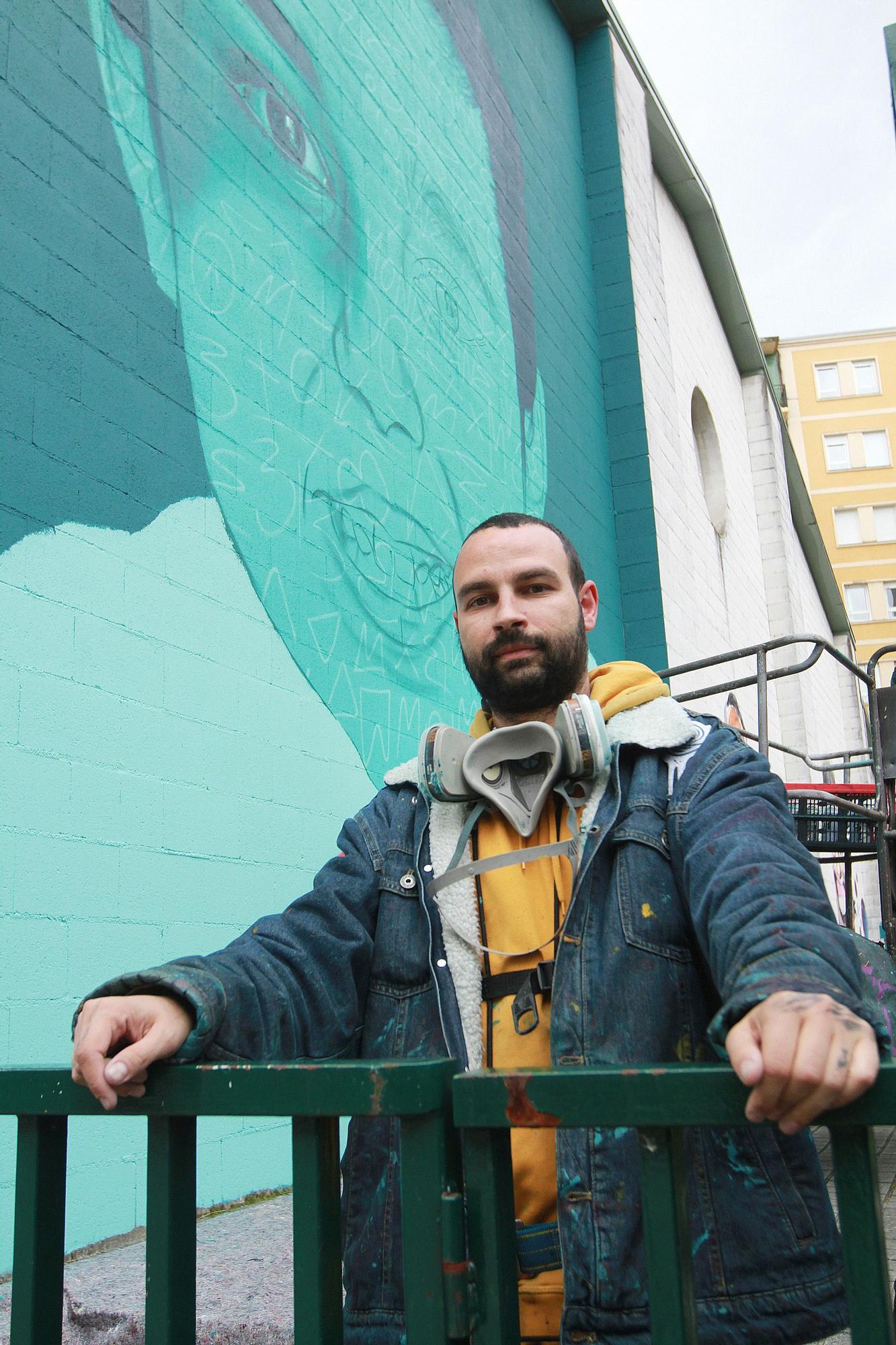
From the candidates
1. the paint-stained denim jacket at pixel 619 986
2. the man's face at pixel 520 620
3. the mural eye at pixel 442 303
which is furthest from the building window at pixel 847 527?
the paint-stained denim jacket at pixel 619 986

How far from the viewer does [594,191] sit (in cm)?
848

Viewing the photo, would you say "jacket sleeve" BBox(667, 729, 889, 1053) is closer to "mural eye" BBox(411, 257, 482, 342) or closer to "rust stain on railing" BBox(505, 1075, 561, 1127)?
"rust stain on railing" BBox(505, 1075, 561, 1127)

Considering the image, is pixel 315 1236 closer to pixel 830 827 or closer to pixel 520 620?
pixel 520 620

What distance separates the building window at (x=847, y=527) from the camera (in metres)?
35.5

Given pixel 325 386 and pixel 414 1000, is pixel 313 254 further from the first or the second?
pixel 414 1000

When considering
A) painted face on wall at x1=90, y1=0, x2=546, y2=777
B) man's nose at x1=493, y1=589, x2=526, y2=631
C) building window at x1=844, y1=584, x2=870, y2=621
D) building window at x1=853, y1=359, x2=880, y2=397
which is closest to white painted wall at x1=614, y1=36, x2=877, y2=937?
painted face on wall at x1=90, y1=0, x2=546, y2=777

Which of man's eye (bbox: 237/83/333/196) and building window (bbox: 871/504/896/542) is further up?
building window (bbox: 871/504/896/542)

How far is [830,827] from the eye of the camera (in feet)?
14.5

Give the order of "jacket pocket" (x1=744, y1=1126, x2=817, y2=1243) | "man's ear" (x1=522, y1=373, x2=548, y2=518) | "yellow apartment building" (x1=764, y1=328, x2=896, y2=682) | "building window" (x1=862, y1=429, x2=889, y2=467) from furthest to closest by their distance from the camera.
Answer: "building window" (x1=862, y1=429, x2=889, y2=467), "yellow apartment building" (x1=764, y1=328, x2=896, y2=682), "man's ear" (x1=522, y1=373, x2=548, y2=518), "jacket pocket" (x1=744, y1=1126, x2=817, y2=1243)

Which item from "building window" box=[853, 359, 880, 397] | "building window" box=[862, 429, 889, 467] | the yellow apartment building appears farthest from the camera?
"building window" box=[853, 359, 880, 397]

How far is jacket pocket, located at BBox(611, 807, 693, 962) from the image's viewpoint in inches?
60.6

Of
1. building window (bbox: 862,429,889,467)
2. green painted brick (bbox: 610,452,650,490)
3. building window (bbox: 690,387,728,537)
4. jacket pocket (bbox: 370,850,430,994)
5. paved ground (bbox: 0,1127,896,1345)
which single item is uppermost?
building window (bbox: 862,429,889,467)

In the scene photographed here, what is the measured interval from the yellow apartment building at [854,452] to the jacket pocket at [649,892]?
35085mm

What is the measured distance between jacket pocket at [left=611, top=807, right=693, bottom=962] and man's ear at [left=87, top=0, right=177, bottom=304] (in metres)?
2.66
